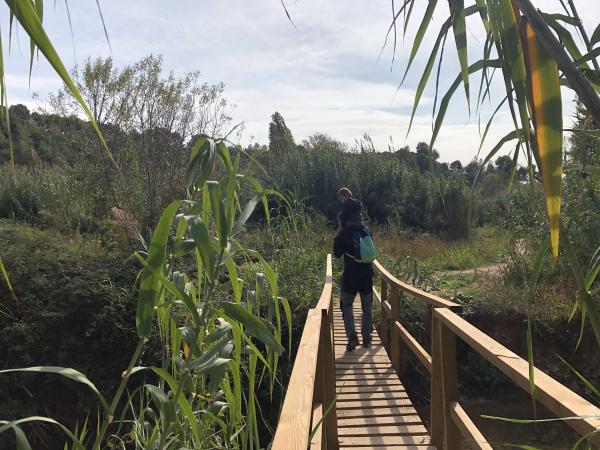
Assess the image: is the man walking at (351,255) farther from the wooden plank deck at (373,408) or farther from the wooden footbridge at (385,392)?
the wooden plank deck at (373,408)

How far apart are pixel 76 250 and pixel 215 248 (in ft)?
21.4

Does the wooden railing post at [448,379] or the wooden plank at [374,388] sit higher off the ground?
the wooden railing post at [448,379]

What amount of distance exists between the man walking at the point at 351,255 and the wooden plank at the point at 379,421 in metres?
1.55

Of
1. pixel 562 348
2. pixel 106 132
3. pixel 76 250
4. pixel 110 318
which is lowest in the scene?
pixel 562 348

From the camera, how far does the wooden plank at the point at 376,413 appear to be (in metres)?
3.98

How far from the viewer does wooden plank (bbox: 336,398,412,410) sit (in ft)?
13.6

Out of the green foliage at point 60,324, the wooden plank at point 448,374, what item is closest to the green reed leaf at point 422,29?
the wooden plank at point 448,374

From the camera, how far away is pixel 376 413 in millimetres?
4008

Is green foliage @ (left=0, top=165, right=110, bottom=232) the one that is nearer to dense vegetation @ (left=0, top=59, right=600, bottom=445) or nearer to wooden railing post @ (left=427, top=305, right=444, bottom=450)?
dense vegetation @ (left=0, top=59, right=600, bottom=445)

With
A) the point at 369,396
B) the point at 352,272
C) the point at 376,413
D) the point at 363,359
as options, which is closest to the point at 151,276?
the point at 376,413

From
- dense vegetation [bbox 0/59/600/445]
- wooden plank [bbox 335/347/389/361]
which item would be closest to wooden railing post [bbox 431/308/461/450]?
dense vegetation [bbox 0/59/600/445]

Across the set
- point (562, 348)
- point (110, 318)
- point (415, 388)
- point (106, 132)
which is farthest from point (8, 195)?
point (562, 348)

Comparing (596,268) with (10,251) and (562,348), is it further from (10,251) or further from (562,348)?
(10,251)

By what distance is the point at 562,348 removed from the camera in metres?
6.59
